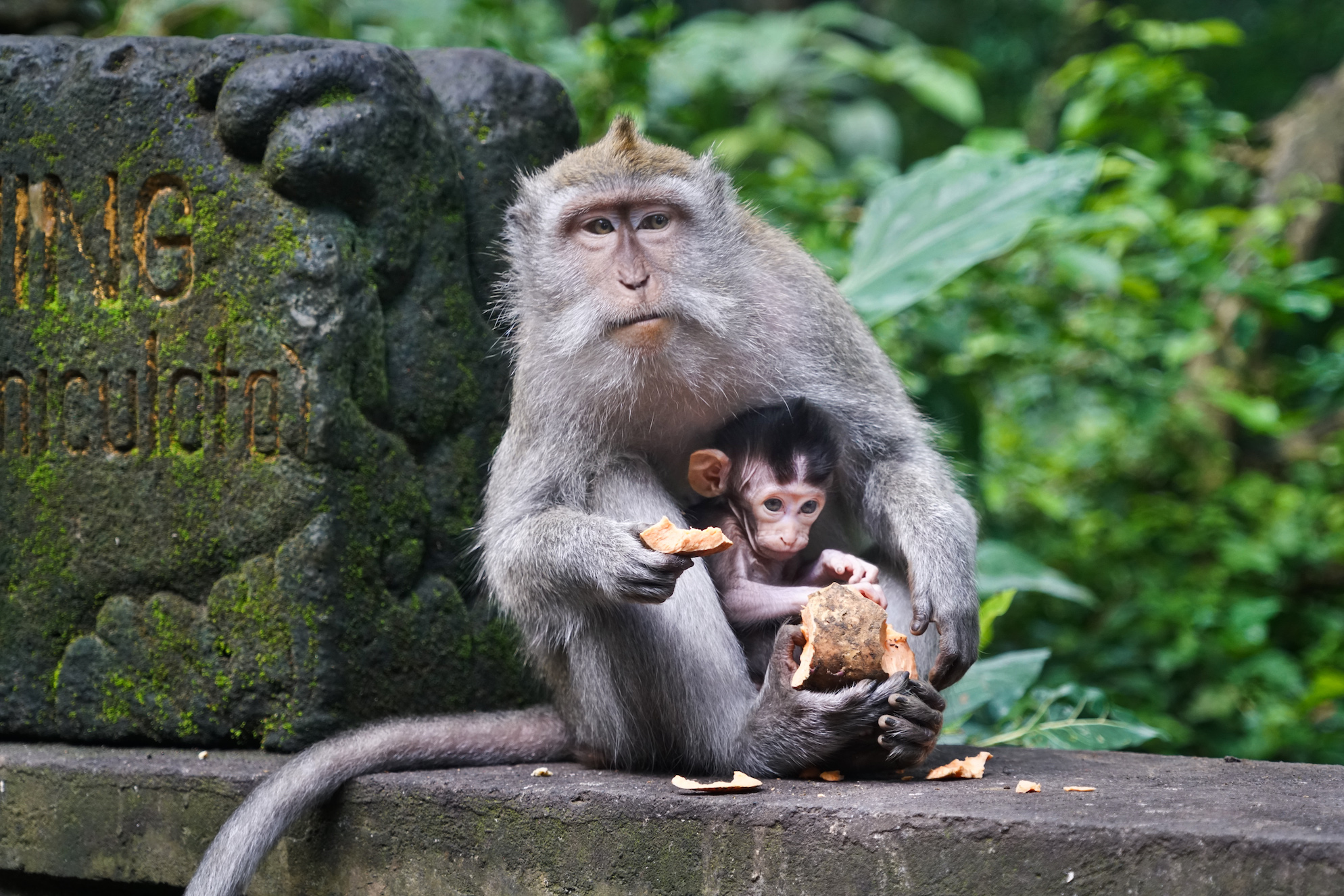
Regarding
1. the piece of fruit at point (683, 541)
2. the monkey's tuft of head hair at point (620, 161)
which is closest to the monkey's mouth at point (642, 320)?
the monkey's tuft of head hair at point (620, 161)

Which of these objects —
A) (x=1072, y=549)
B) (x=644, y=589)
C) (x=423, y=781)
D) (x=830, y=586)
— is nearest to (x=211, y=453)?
(x=423, y=781)

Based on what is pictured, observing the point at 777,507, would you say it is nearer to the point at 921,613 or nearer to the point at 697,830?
the point at 921,613

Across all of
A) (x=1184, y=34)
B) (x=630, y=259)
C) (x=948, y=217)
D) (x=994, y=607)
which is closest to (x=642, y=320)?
(x=630, y=259)

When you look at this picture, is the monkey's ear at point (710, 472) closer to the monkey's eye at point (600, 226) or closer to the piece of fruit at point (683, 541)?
the piece of fruit at point (683, 541)

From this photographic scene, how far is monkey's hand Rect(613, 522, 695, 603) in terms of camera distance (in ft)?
8.98

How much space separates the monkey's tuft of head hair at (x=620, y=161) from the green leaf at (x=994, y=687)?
76.5 inches

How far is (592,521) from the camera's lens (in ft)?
9.53

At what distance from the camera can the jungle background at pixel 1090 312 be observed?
4.64 meters

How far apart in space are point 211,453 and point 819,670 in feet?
5.77

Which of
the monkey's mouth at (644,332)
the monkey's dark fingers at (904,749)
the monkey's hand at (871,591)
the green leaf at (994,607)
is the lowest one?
the monkey's dark fingers at (904,749)

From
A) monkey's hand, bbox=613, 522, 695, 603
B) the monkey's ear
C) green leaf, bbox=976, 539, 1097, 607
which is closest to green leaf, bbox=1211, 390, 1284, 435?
green leaf, bbox=976, 539, 1097, 607

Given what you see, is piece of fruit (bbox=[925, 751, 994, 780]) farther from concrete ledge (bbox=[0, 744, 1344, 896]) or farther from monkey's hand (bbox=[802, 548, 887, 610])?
monkey's hand (bbox=[802, 548, 887, 610])

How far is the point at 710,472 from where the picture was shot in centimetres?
322

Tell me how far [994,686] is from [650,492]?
1.61 meters
